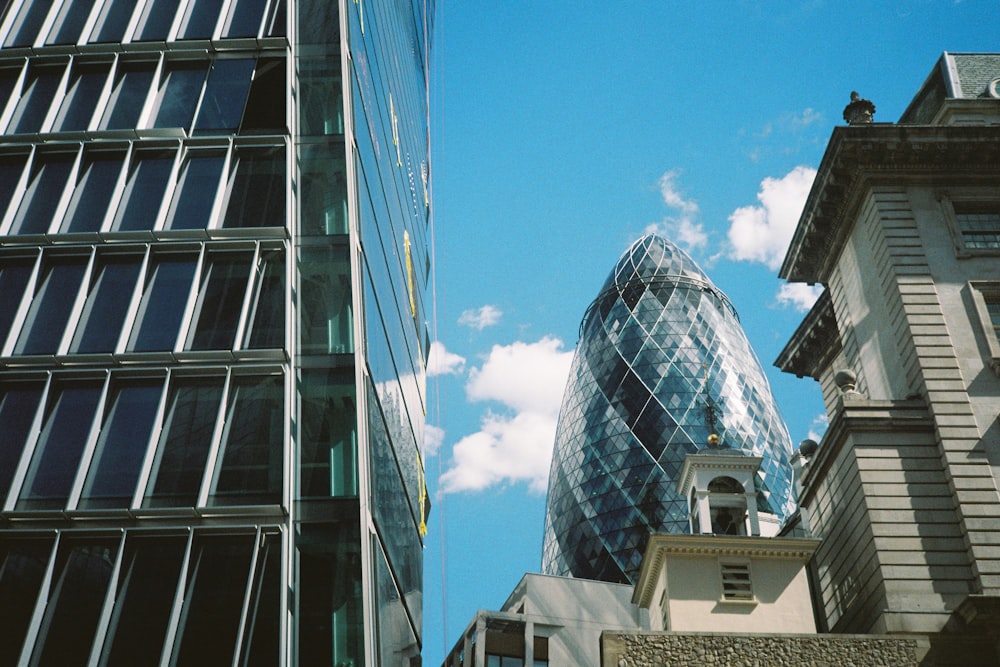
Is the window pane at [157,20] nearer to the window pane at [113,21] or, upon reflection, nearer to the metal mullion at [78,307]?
the window pane at [113,21]

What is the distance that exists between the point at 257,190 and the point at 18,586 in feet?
29.1

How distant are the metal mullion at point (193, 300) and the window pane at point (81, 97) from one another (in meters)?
5.35

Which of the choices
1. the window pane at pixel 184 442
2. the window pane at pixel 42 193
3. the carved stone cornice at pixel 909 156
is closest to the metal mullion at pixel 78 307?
the window pane at pixel 42 193

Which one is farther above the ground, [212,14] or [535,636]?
[212,14]

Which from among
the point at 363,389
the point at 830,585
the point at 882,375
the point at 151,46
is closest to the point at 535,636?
the point at 830,585

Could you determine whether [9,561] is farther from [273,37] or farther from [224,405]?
[273,37]

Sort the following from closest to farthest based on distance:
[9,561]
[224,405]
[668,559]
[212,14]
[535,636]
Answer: [9,561], [224,405], [212,14], [668,559], [535,636]

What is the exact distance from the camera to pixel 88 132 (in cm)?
2359

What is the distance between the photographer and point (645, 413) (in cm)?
8969

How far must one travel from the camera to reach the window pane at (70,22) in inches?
996

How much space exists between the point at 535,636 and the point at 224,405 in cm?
2293

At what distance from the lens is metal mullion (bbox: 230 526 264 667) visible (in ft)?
53.0

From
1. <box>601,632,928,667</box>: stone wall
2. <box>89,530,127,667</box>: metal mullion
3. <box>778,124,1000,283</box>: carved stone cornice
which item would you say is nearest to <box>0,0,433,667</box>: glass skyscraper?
<box>89,530,127,667</box>: metal mullion

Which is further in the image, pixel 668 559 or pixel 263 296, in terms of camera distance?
pixel 668 559
